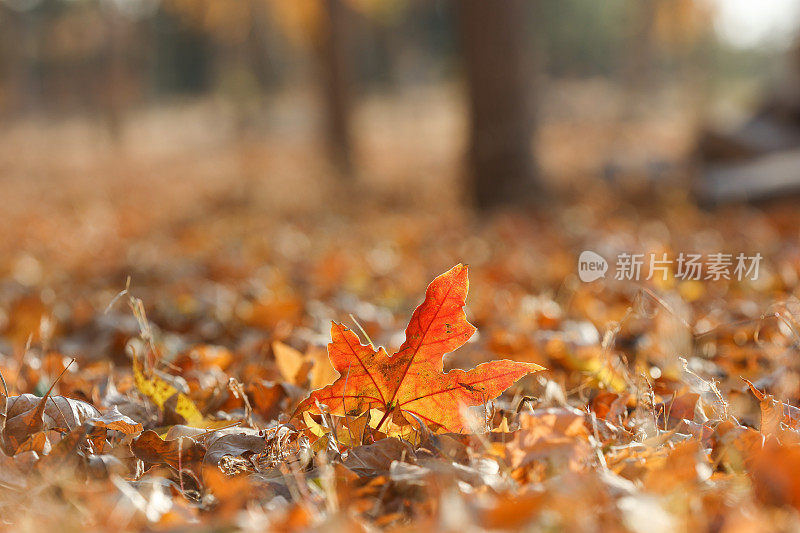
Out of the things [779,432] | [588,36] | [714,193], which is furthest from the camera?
[588,36]

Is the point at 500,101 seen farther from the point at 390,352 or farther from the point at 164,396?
the point at 164,396

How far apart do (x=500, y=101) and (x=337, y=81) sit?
4.93 metres

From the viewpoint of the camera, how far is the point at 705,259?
3.43m

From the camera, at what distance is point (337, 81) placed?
33.6ft

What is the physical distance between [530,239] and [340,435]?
10.6 feet

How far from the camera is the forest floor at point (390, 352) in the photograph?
1041 millimetres

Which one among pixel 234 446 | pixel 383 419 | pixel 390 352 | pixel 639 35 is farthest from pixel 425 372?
pixel 639 35

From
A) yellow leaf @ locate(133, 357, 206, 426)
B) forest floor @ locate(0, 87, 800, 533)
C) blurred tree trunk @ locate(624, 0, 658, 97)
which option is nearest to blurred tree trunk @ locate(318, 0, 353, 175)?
forest floor @ locate(0, 87, 800, 533)

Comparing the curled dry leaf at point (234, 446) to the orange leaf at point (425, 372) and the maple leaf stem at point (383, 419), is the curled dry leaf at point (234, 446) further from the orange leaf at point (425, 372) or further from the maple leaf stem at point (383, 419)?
the maple leaf stem at point (383, 419)

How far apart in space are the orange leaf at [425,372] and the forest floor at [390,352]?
0.15 ft

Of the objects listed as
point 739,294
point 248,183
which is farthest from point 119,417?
point 248,183

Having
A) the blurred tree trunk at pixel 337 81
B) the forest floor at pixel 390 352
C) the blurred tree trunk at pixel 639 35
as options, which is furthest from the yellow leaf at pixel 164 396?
the blurred tree trunk at pixel 639 35

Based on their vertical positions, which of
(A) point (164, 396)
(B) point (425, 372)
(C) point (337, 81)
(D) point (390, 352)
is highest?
(B) point (425, 372)

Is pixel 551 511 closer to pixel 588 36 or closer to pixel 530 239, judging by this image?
pixel 530 239
